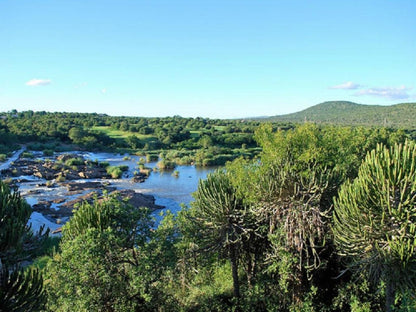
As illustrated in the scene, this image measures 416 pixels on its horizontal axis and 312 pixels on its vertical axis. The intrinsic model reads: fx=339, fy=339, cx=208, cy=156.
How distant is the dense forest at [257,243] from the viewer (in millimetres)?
9906

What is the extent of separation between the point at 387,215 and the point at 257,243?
19.5ft

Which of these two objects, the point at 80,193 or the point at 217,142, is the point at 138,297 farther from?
the point at 217,142

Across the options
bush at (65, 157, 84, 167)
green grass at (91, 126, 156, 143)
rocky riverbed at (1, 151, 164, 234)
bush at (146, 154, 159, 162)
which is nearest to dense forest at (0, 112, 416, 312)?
rocky riverbed at (1, 151, 164, 234)

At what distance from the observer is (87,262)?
10.1 metres

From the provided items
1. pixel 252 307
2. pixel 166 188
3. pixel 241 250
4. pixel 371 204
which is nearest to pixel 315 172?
pixel 371 204

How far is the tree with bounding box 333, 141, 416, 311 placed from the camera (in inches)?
384

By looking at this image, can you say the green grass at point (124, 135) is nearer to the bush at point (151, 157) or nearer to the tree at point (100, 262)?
the bush at point (151, 157)

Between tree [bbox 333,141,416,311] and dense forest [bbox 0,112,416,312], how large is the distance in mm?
34

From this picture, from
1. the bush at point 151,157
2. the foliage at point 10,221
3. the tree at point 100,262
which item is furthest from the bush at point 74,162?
the foliage at point 10,221

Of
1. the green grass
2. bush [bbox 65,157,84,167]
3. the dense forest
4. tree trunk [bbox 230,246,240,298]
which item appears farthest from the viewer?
the green grass

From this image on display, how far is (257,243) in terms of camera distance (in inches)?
578

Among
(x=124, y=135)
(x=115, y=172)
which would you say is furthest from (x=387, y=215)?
(x=124, y=135)

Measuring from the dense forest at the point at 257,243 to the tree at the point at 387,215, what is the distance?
3 centimetres

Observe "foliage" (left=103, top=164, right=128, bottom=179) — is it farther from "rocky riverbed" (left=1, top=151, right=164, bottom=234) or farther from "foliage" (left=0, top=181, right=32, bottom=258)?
"foliage" (left=0, top=181, right=32, bottom=258)
